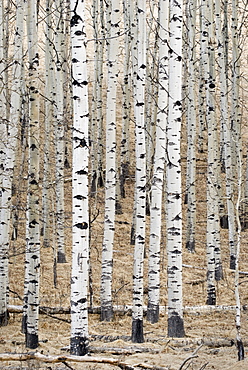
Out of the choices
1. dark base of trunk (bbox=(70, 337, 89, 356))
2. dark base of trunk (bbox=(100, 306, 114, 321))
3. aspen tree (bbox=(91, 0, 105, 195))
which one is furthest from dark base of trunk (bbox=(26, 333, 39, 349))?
aspen tree (bbox=(91, 0, 105, 195))

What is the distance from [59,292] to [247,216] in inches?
380

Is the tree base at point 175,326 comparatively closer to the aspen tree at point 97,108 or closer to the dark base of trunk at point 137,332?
the dark base of trunk at point 137,332

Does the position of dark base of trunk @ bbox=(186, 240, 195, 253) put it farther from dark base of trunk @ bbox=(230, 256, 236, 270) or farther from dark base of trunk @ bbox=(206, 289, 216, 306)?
dark base of trunk @ bbox=(206, 289, 216, 306)

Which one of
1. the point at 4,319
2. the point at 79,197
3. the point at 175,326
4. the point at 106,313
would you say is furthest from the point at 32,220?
the point at 106,313

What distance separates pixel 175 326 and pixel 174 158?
8.86 ft

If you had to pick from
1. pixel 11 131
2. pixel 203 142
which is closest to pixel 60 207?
pixel 11 131

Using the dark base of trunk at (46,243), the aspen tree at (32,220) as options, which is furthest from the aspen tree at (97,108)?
the aspen tree at (32,220)

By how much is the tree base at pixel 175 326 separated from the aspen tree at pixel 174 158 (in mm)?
124

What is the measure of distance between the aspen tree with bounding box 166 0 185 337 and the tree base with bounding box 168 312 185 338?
124 mm

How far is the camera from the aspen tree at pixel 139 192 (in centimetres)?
783

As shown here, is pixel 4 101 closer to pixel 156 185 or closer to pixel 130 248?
pixel 156 185

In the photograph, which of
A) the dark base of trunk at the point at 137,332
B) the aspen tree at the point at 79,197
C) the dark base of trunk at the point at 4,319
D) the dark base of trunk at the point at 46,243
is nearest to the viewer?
the aspen tree at the point at 79,197

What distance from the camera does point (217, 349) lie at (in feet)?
23.8

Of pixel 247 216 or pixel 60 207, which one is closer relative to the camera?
pixel 60 207
